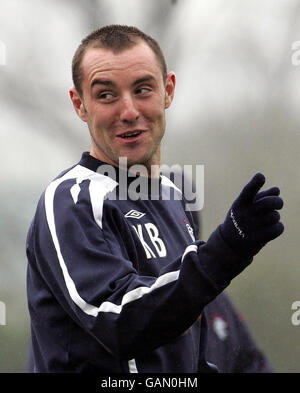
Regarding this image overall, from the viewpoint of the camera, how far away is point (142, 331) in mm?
1098

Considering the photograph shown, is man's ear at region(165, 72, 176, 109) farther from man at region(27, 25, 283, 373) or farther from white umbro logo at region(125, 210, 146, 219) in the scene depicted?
white umbro logo at region(125, 210, 146, 219)

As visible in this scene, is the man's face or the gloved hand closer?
the gloved hand

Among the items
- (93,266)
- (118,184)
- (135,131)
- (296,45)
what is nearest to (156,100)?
(135,131)

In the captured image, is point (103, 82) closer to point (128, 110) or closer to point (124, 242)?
point (128, 110)

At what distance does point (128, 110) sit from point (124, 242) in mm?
243

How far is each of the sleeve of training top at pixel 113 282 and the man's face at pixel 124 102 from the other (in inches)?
6.5

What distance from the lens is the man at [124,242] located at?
107 cm

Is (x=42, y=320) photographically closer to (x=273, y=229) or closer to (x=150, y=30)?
(x=273, y=229)

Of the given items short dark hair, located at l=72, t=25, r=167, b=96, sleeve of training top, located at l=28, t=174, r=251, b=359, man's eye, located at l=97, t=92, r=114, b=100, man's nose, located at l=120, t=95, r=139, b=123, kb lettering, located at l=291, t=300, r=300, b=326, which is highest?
short dark hair, located at l=72, t=25, r=167, b=96

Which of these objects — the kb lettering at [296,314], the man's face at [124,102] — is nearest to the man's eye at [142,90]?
the man's face at [124,102]

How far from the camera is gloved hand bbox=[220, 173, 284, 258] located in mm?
1043

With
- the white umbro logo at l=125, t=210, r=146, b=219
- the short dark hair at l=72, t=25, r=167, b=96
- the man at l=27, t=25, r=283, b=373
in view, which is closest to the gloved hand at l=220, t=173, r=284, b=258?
the man at l=27, t=25, r=283, b=373
